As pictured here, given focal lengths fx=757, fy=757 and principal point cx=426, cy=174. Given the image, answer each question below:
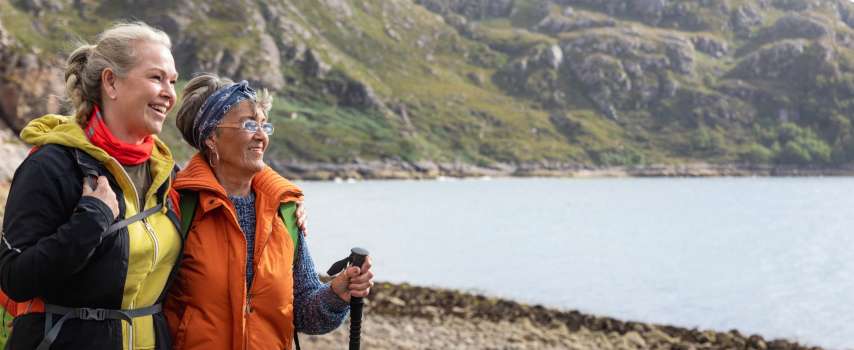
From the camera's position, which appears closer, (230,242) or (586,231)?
(230,242)

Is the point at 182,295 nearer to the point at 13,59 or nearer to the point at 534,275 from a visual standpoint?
the point at 13,59

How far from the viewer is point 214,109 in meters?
4.07

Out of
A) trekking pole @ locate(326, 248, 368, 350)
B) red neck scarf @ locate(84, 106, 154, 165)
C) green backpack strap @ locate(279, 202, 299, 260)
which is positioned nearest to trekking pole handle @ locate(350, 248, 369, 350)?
trekking pole @ locate(326, 248, 368, 350)

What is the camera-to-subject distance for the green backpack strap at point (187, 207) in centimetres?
388

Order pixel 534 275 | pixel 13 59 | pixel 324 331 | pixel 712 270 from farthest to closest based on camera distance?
pixel 712 270
pixel 534 275
pixel 13 59
pixel 324 331

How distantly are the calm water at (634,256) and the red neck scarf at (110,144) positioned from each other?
26011 mm

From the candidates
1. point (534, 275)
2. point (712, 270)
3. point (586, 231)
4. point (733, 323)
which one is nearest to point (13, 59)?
point (534, 275)

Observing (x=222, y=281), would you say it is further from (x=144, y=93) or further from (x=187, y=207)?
(x=144, y=93)

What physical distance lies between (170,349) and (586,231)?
6626cm

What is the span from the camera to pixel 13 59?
26875 mm

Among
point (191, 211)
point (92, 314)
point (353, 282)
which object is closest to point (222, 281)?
point (191, 211)

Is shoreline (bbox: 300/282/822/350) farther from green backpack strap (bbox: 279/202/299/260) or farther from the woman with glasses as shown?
green backpack strap (bbox: 279/202/299/260)

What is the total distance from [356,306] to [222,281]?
3.05 feet

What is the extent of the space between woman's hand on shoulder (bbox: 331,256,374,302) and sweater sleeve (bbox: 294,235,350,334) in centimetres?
7
